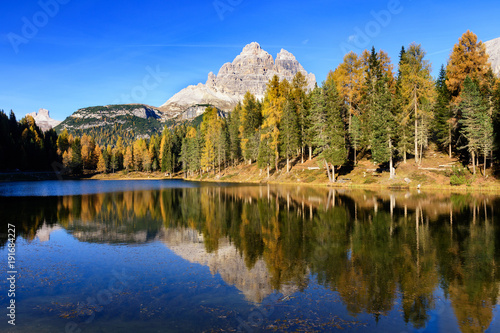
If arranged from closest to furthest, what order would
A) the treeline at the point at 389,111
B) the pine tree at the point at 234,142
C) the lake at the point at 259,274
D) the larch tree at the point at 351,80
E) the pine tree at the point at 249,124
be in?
the lake at the point at 259,274 < the treeline at the point at 389,111 < the larch tree at the point at 351,80 < the pine tree at the point at 249,124 < the pine tree at the point at 234,142

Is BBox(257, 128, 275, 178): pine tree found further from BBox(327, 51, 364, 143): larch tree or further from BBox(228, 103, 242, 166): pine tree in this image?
BBox(228, 103, 242, 166): pine tree

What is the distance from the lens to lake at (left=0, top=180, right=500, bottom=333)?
32.8 feet

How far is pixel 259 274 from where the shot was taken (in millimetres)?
14242

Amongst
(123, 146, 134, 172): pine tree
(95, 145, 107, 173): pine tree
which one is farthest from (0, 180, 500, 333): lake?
(95, 145, 107, 173): pine tree

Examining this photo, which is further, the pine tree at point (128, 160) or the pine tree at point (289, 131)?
the pine tree at point (128, 160)

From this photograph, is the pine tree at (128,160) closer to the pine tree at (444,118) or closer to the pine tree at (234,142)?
the pine tree at (234,142)

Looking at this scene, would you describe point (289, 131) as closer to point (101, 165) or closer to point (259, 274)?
point (259, 274)

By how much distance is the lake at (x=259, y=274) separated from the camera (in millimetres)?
10000

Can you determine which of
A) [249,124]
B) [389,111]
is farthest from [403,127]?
[249,124]

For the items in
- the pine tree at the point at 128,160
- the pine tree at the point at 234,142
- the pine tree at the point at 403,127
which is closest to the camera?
the pine tree at the point at 403,127

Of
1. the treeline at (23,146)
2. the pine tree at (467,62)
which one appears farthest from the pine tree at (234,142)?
the treeline at (23,146)

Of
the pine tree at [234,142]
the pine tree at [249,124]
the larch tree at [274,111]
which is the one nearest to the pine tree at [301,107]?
the larch tree at [274,111]

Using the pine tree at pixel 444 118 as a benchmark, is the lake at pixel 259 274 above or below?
below

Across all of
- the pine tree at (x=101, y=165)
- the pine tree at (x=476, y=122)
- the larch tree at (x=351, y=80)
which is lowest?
the pine tree at (x=101, y=165)
